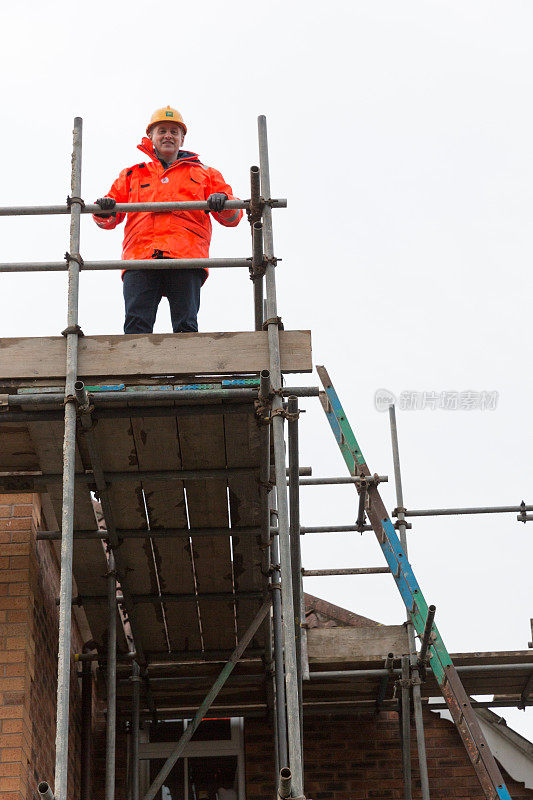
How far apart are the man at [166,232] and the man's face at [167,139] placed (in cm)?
17

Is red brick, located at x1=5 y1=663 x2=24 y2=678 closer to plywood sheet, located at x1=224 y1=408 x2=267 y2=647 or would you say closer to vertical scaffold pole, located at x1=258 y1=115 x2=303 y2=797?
plywood sheet, located at x1=224 y1=408 x2=267 y2=647

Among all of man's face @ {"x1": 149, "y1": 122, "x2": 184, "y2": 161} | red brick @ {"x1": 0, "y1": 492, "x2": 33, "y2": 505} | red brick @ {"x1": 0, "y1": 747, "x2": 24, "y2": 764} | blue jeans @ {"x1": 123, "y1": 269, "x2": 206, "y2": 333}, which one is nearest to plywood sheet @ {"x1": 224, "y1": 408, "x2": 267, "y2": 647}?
blue jeans @ {"x1": 123, "y1": 269, "x2": 206, "y2": 333}

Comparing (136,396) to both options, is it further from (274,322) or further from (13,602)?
(13,602)

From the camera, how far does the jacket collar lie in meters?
8.15

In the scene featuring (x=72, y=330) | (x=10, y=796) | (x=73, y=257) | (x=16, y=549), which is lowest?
(x=10, y=796)

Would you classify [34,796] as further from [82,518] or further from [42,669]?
[82,518]

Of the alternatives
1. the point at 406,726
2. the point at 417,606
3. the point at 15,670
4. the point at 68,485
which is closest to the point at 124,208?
the point at 68,485

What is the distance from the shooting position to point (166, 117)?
8430 mm

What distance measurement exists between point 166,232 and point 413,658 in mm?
4036

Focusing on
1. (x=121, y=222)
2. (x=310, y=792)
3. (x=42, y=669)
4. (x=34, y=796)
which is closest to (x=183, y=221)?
(x=121, y=222)

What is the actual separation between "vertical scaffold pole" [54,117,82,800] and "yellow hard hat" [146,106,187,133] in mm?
1215

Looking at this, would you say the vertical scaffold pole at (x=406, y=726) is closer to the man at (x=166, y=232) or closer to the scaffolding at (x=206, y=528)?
the scaffolding at (x=206, y=528)

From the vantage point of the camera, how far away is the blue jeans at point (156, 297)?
301 inches

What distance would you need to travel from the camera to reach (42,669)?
27.0 ft
